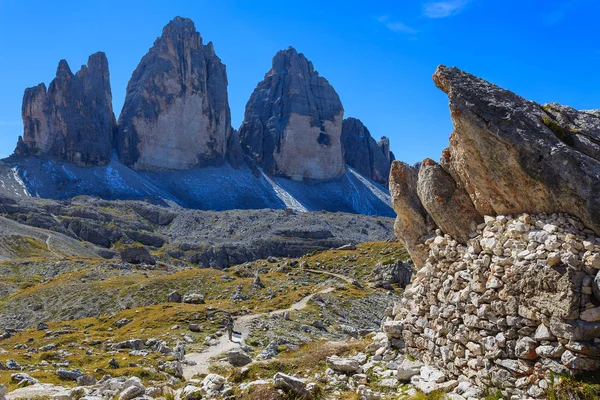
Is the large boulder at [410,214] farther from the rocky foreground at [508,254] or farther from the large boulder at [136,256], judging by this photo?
the large boulder at [136,256]

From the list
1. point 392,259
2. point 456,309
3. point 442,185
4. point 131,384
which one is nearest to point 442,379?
point 456,309

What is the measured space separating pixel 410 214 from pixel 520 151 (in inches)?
255

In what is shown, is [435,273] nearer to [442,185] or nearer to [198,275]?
[442,185]

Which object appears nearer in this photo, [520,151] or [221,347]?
[520,151]

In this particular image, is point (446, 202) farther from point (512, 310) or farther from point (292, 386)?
point (292, 386)

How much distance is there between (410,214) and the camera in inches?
798

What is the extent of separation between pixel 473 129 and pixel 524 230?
358 cm

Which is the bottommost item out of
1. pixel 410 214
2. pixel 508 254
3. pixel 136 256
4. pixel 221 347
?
Answer: pixel 221 347

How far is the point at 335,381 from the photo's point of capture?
16.6 metres

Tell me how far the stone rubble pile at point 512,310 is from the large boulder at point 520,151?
59 cm

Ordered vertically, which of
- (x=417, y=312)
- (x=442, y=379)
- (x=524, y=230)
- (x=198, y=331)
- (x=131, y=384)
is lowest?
(x=198, y=331)

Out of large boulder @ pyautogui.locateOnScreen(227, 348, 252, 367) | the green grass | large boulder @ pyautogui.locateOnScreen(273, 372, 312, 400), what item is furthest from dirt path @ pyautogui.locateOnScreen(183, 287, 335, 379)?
the green grass

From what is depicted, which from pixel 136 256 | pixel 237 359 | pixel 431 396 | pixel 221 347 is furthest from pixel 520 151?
pixel 136 256

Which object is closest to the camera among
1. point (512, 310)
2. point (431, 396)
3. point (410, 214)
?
point (512, 310)
